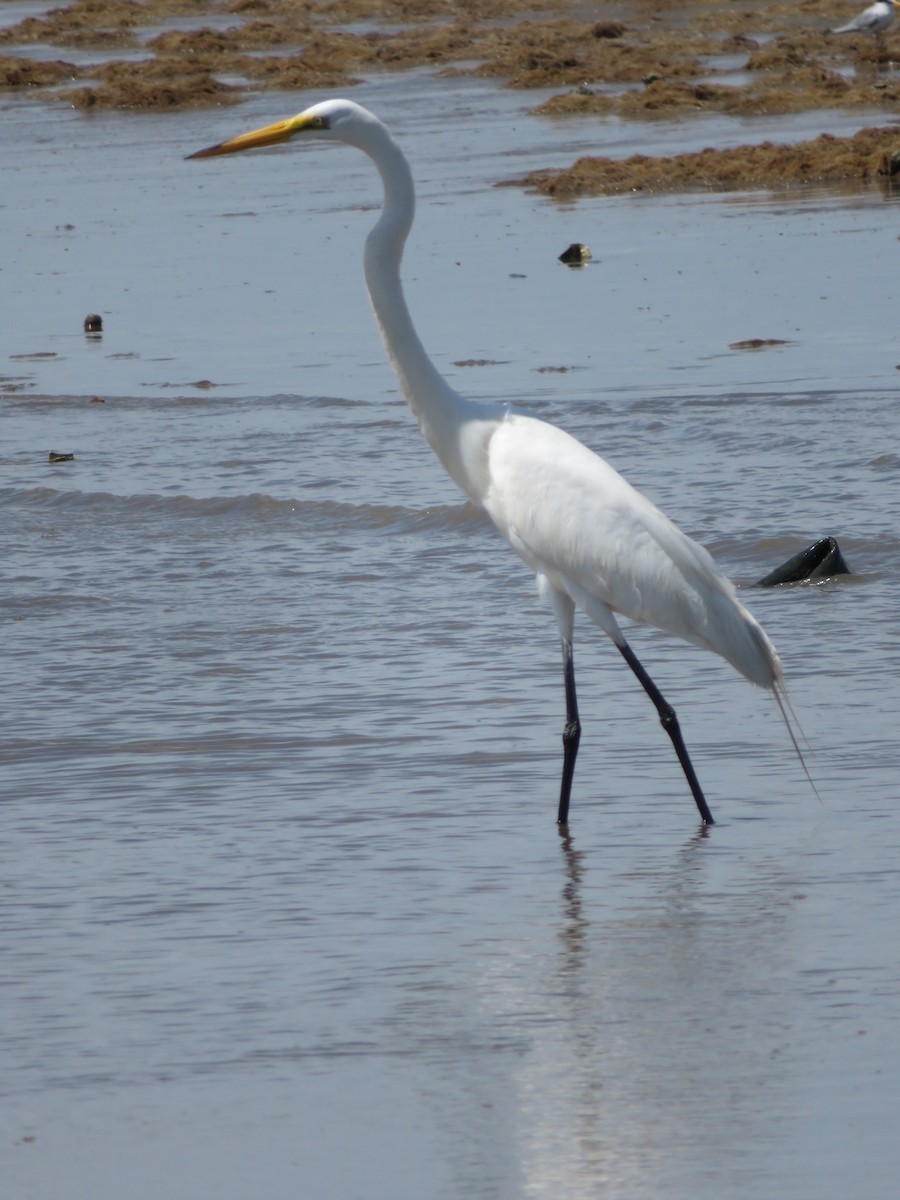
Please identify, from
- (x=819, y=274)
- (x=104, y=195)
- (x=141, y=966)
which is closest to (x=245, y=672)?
(x=141, y=966)

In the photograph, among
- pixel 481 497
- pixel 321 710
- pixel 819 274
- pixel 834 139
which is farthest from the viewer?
pixel 834 139

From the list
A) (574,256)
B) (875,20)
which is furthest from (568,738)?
(875,20)

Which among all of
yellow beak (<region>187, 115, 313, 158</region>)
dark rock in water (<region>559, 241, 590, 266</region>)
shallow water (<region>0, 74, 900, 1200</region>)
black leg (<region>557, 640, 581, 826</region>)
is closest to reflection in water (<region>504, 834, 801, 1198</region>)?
A: shallow water (<region>0, 74, 900, 1200</region>)

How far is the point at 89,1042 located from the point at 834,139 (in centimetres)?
1622

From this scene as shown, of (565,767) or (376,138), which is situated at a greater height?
(376,138)

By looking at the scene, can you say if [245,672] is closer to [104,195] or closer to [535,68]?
[104,195]

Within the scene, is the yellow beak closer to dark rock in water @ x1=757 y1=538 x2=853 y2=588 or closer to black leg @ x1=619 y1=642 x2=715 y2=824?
black leg @ x1=619 y1=642 x2=715 y2=824

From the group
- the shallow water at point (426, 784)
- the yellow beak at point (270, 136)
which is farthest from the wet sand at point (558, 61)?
the yellow beak at point (270, 136)

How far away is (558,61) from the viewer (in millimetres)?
29453

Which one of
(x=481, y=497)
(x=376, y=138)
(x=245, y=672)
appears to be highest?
(x=376, y=138)

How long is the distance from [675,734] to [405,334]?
1.48 m

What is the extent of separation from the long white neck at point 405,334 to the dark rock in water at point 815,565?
1.99 m

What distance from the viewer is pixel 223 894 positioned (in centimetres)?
476

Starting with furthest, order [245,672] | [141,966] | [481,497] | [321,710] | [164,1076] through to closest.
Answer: [245,672] < [321,710] < [481,497] < [141,966] < [164,1076]
